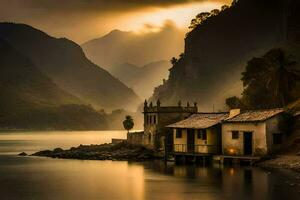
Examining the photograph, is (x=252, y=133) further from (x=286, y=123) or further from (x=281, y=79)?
(x=281, y=79)

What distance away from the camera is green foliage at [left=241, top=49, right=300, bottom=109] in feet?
320

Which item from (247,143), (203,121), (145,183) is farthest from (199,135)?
(145,183)

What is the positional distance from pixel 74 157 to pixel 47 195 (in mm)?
51225

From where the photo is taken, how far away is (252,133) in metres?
74.2

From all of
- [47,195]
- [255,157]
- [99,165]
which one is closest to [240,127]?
[255,157]

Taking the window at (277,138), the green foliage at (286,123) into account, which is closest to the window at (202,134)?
the window at (277,138)

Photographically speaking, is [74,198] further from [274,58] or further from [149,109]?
[274,58]

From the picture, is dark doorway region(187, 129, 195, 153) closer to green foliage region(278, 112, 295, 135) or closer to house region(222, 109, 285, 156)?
house region(222, 109, 285, 156)

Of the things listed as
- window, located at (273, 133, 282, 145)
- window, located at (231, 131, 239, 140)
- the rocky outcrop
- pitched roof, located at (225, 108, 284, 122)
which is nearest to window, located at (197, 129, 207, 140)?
pitched roof, located at (225, 108, 284, 122)

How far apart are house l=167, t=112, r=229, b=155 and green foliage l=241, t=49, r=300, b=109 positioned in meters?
16.9

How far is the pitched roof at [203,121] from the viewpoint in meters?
81.3

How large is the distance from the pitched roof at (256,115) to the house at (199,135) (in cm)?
333

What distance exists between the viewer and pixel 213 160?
80188 millimetres

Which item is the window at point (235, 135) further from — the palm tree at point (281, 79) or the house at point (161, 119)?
the palm tree at point (281, 79)
